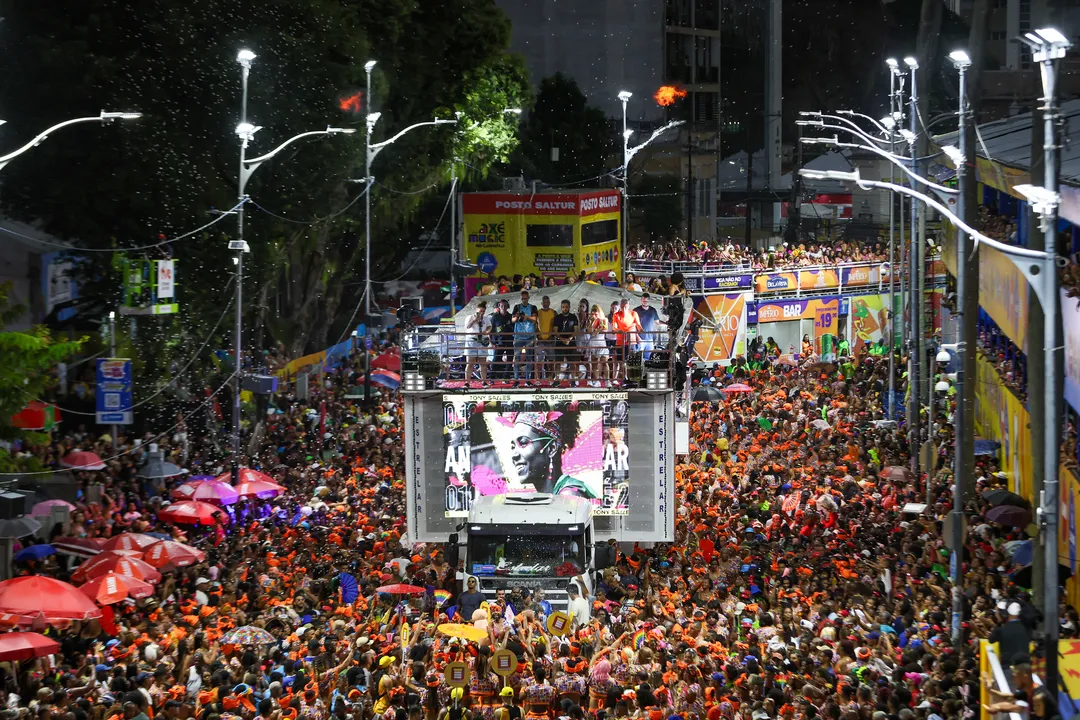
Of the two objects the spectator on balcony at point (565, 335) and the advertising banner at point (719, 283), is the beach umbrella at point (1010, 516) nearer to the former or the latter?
the spectator on balcony at point (565, 335)

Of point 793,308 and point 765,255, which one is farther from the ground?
point 765,255

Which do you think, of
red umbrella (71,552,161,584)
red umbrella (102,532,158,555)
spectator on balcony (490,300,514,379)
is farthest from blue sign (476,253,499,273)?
red umbrella (71,552,161,584)

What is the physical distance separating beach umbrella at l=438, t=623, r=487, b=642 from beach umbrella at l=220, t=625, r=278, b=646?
2098 mm

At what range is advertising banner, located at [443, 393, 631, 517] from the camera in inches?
979

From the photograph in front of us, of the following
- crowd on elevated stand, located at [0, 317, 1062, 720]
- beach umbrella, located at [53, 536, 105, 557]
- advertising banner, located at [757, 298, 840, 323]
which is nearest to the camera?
crowd on elevated stand, located at [0, 317, 1062, 720]

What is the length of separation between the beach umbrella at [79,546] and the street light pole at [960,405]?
485 inches

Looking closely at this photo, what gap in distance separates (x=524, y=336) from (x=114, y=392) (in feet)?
26.8

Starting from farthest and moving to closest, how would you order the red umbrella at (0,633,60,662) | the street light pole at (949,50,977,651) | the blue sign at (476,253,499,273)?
the blue sign at (476,253,499,273)
the street light pole at (949,50,977,651)
the red umbrella at (0,633,60,662)

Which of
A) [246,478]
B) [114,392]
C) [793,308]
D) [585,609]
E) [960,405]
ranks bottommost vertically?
[585,609]

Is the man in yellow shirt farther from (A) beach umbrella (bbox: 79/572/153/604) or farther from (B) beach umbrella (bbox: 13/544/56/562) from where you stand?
(B) beach umbrella (bbox: 13/544/56/562)

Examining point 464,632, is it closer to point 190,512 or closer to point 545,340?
point 190,512

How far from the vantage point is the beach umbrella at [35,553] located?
24.2m

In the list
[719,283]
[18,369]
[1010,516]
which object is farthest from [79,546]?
[719,283]

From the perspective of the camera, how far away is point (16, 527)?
22.8m
